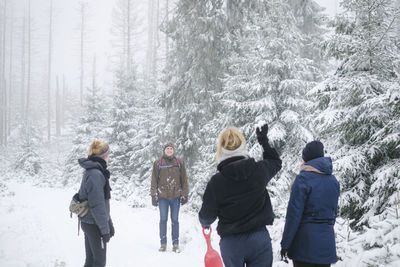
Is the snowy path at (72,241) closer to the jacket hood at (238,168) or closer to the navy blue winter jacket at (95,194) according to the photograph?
the navy blue winter jacket at (95,194)

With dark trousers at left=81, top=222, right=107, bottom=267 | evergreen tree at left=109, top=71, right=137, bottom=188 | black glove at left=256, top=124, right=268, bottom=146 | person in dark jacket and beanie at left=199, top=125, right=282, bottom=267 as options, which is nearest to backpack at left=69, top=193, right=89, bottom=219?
dark trousers at left=81, top=222, right=107, bottom=267

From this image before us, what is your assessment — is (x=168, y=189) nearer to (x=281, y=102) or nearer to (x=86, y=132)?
(x=281, y=102)

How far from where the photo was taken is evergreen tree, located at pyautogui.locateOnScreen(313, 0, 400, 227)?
5184mm

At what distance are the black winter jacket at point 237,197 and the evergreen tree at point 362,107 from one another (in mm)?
3241

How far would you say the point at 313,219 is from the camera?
3035 millimetres

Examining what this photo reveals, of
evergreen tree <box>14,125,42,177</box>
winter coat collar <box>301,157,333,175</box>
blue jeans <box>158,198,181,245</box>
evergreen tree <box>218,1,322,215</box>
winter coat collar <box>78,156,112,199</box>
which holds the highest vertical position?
evergreen tree <box>218,1,322,215</box>

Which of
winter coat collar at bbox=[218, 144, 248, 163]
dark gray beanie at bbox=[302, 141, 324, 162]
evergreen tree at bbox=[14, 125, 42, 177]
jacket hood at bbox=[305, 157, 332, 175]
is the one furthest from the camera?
evergreen tree at bbox=[14, 125, 42, 177]

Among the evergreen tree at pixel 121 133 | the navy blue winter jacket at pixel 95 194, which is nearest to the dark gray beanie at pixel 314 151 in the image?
the navy blue winter jacket at pixel 95 194

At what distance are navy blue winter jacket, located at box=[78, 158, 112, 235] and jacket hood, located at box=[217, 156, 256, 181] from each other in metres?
2.10

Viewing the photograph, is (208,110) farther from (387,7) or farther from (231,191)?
(231,191)

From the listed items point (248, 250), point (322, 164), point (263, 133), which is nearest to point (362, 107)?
point (322, 164)

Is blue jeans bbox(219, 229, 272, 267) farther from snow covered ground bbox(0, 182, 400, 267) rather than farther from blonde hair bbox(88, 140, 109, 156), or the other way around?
blonde hair bbox(88, 140, 109, 156)

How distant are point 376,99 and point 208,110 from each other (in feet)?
20.7

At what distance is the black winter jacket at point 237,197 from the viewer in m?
2.61
